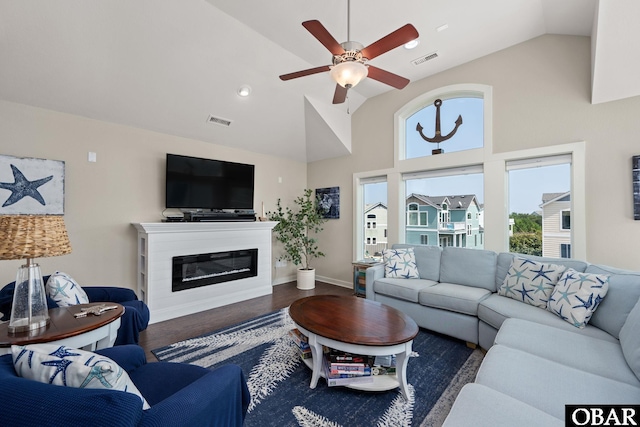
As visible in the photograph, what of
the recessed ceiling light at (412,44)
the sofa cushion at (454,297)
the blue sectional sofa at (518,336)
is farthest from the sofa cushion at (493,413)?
the recessed ceiling light at (412,44)

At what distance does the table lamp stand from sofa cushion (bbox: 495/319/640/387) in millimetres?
2910

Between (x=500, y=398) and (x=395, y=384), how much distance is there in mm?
848

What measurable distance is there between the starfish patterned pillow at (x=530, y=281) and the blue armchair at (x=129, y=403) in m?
2.59

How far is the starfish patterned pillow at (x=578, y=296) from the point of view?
6.70 feet

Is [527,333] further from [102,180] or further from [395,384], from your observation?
[102,180]

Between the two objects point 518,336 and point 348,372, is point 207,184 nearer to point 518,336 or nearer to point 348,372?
point 348,372

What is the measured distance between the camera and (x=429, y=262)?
3.52 m

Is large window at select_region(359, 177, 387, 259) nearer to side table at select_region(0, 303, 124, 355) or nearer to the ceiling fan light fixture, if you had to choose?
the ceiling fan light fixture

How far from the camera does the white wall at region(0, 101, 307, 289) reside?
2889 millimetres

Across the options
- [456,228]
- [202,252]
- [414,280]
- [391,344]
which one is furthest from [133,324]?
[456,228]

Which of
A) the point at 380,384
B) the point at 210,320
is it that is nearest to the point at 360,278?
the point at 210,320

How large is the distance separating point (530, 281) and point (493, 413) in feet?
6.17

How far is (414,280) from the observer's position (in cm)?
343

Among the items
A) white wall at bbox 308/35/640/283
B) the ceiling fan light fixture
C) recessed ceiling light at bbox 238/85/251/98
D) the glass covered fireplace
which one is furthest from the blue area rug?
recessed ceiling light at bbox 238/85/251/98
